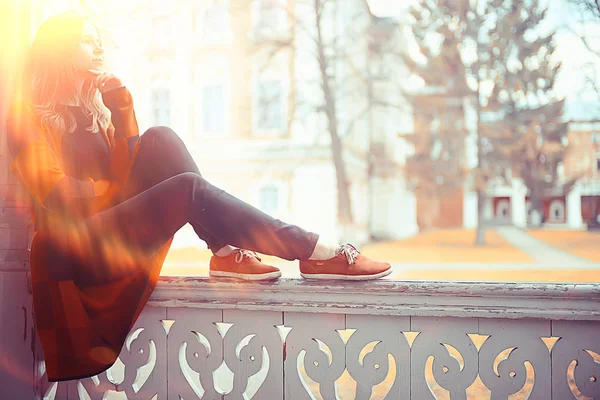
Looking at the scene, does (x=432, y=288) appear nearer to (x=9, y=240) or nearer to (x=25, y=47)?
(x=9, y=240)

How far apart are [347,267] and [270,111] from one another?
1296 centimetres

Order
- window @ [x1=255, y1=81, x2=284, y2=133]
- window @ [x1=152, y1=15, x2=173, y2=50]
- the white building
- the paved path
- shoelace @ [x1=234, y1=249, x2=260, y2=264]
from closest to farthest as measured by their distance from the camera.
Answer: shoelace @ [x1=234, y1=249, x2=260, y2=264], the paved path, the white building, window @ [x1=255, y1=81, x2=284, y2=133], window @ [x1=152, y1=15, x2=173, y2=50]

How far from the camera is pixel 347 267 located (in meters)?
1.49

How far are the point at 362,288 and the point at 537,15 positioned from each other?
18.5 metres

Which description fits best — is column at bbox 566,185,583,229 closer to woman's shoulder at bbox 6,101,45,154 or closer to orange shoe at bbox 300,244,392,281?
orange shoe at bbox 300,244,392,281

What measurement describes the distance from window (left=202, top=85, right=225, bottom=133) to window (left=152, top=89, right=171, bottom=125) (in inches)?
41.3

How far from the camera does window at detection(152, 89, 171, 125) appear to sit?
15.2 meters

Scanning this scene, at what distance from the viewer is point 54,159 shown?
1.45 metres

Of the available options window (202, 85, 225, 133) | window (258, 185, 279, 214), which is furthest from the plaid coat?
window (202, 85, 225, 133)

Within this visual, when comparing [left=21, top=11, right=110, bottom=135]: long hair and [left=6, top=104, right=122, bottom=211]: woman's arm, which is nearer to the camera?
[left=6, top=104, right=122, bottom=211]: woman's arm

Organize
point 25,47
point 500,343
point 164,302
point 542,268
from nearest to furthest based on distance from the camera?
1. point 500,343
2. point 164,302
3. point 25,47
4. point 542,268

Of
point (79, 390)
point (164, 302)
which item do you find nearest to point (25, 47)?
point (164, 302)

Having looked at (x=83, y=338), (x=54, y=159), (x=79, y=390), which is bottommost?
(x=79, y=390)

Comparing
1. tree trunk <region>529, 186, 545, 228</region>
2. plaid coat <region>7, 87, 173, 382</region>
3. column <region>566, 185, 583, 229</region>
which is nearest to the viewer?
plaid coat <region>7, 87, 173, 382</region>
